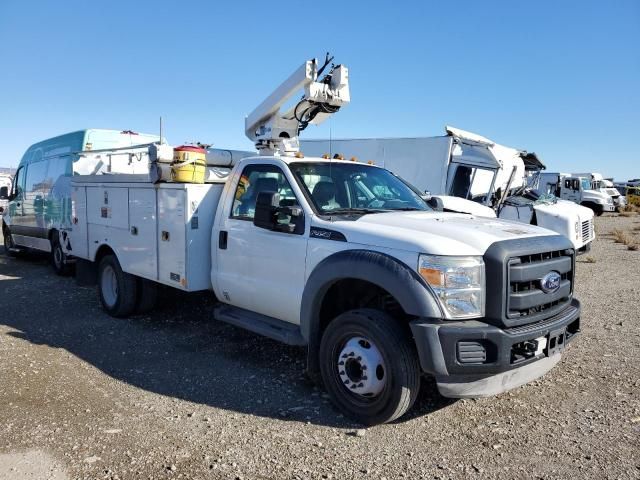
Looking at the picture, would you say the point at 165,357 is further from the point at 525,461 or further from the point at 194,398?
the point at 525,461

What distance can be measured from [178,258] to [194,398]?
1653 mm

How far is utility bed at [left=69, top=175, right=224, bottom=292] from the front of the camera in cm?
544

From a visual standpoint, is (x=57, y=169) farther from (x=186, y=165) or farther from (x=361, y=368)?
(x=361, y=368)

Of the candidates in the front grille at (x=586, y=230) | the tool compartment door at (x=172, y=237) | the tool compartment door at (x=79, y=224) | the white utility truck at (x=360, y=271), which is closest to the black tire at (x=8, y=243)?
the tool compartment door at (x=79, y=224)

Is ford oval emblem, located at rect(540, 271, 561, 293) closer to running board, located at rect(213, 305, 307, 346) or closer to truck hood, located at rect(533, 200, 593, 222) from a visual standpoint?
running board, located at rect(213, 305, 307, 346)

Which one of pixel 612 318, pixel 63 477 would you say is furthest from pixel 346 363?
pixel 612 318

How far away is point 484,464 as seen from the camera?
3.41 metres

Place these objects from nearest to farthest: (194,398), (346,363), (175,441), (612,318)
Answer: (175,441) < (346,363) < (194,398) < (612,318)

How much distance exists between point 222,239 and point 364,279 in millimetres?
1970

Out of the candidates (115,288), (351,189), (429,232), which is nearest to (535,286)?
(429,232)

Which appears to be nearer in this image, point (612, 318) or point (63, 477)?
point (63, 477)

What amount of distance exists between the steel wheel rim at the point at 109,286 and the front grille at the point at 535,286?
5.05 meters

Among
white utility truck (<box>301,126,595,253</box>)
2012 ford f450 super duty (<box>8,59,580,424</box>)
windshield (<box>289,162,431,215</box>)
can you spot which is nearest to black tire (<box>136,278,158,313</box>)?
2012 ford f450 super duty (<box>8,59,580,424</box>)

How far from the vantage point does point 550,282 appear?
154 inches
